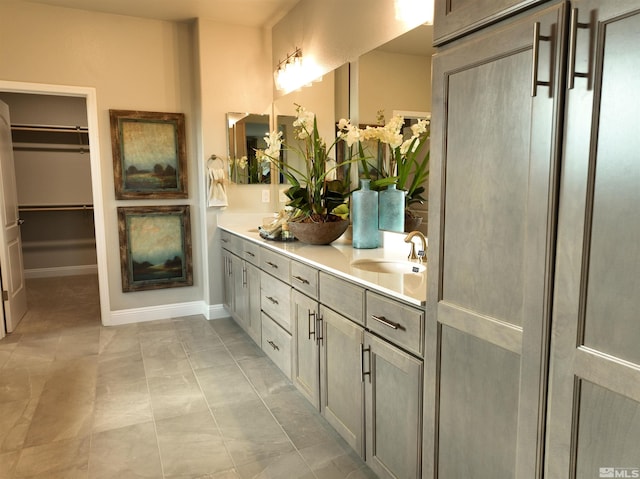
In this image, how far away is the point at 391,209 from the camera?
264cm

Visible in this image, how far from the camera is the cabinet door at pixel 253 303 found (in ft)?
10.2

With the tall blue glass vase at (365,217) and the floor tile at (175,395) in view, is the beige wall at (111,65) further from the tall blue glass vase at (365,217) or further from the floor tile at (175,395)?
the tall blue glass vase at (365,217)

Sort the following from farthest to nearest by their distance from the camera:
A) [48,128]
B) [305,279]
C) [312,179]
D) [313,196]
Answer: [48,128] < [312,179] < [313,196] < [305,279]

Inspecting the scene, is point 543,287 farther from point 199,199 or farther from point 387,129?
point 199,199

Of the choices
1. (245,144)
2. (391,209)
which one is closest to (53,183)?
(245,144)

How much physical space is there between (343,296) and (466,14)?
3.85 feet

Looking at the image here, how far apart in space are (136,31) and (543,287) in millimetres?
3991

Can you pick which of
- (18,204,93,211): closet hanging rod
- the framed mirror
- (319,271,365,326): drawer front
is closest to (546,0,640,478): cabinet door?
(319,271,365,326): drawer front

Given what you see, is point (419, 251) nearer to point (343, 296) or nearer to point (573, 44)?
point (343, 296)

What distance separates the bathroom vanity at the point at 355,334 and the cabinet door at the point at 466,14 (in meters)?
0.81

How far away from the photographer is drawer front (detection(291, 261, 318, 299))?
2.21 metres

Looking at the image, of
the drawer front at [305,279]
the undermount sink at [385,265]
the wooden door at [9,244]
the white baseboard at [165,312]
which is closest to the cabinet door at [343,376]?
the drawer front at [305,279]

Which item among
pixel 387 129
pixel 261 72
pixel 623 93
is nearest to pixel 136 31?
pixel 261 72

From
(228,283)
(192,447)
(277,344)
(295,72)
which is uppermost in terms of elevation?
(295,72)
